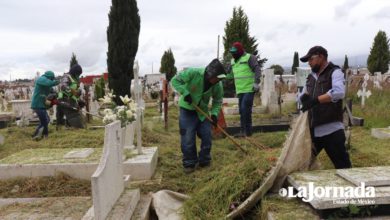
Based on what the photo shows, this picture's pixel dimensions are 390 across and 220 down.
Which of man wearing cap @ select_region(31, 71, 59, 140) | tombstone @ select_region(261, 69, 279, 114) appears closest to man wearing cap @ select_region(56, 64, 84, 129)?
man wearing cap @ select_region(31, 71, 59, 140)

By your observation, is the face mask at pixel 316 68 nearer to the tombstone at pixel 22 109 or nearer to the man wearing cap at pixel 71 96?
the man wearing cap at pixel 71 96

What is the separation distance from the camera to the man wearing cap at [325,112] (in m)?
3.49

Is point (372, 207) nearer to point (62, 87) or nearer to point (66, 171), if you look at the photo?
point (66, 171)

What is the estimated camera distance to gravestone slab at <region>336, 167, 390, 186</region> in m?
2.77

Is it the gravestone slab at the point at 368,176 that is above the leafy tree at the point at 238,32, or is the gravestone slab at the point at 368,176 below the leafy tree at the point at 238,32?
below

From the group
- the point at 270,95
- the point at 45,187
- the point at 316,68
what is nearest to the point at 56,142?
the point at 45,187

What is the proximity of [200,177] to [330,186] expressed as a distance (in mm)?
1845

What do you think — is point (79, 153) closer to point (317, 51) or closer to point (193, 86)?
point (193, 86)

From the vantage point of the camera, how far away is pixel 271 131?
7.68 meters

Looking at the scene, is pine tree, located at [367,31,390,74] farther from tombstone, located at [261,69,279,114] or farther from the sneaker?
the sneaker

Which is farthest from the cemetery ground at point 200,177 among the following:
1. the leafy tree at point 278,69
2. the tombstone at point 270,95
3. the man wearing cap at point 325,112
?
the leafy tree at point 278,69

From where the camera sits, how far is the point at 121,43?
1391cm

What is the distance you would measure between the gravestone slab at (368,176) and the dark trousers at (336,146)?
38 cm

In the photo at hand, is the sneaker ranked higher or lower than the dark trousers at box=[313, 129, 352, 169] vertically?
lower
